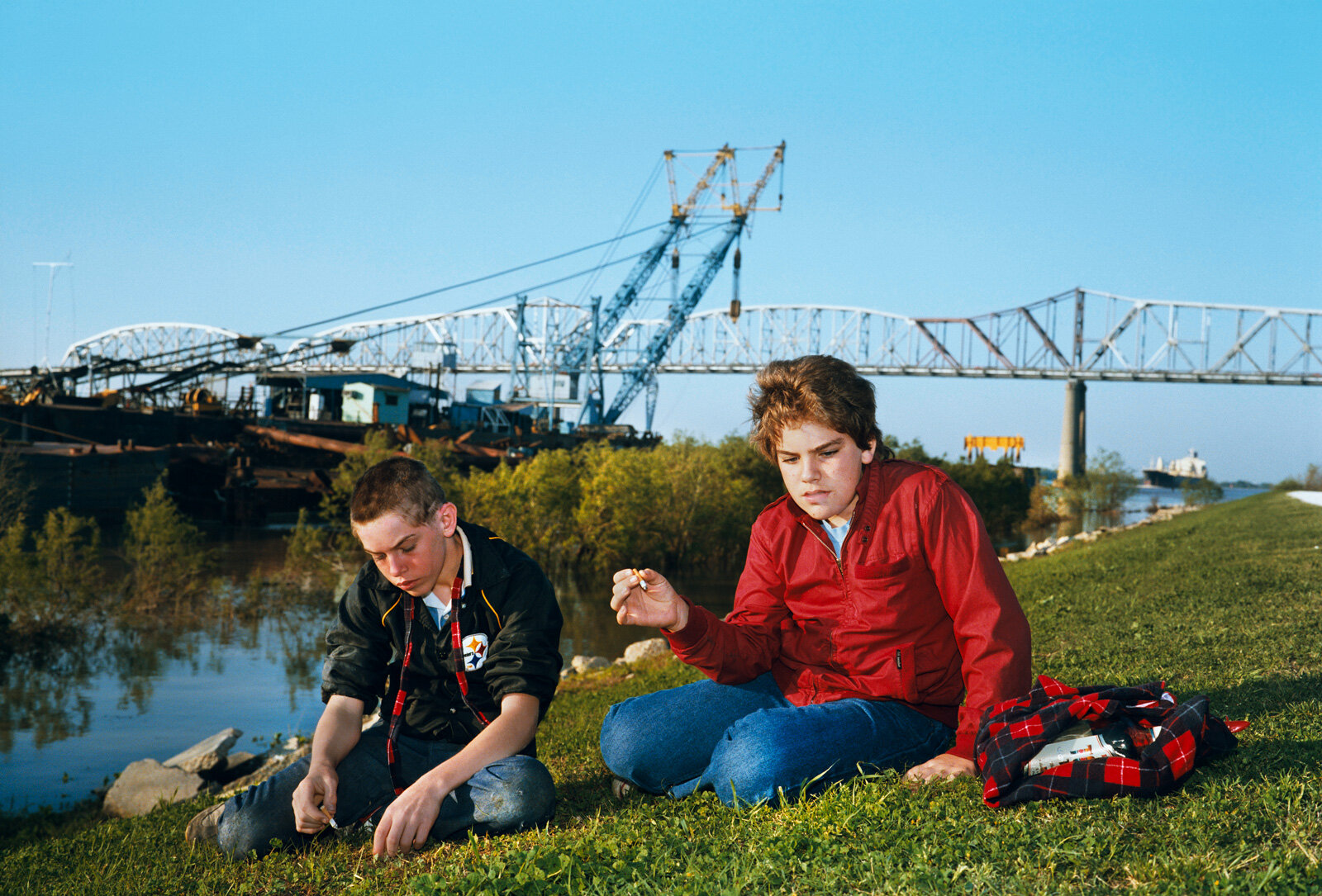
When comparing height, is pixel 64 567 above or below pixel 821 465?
below

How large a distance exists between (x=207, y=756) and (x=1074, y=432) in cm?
7614

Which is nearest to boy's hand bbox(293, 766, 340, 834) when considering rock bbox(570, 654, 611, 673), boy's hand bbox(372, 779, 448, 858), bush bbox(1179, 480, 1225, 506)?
boy's hand bbox(372, 779, 448, 858)

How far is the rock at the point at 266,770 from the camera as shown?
6.84 meters

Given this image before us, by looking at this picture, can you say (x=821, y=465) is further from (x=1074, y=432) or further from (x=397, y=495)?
(x=1074, y=432)

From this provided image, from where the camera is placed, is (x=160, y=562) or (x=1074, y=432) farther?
(x=1074, y=432)

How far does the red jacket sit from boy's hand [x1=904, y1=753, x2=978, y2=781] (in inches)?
1.5

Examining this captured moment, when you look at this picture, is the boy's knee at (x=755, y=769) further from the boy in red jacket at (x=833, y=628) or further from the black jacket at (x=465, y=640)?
the black jacket at (x=465, y=640)

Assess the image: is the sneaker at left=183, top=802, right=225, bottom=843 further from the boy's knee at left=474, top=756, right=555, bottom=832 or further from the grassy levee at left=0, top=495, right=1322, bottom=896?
the boy's knee at left=474, top=756, right=555, bottom=832

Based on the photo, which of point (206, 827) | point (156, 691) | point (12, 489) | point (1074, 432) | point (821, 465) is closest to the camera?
point (821, 465)

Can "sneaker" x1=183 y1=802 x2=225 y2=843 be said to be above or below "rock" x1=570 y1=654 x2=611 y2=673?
above

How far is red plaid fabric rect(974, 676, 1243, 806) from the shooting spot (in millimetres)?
2693

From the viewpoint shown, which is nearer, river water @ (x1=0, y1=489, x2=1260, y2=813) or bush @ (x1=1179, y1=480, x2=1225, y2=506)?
river water @ (x1=0, y1=489, x2=1260, y2=813)

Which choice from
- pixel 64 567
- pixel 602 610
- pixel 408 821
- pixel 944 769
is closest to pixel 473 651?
pixel 408 821

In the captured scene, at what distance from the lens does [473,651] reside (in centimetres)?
346
